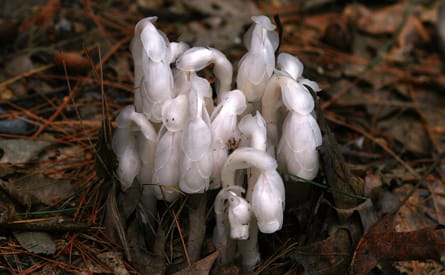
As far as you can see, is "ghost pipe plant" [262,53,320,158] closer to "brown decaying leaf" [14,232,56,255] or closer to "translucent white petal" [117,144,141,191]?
"translucent white petal" [117,144,141,191]

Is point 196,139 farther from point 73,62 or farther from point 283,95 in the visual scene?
point 73,62

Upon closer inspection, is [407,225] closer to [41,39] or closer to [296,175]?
[296,175]

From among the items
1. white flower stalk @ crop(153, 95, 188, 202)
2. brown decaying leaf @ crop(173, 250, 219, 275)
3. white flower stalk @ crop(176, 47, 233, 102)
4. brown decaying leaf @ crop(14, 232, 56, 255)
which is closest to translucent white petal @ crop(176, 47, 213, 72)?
white flower stalk @ crop(176, 47, 233, 102)

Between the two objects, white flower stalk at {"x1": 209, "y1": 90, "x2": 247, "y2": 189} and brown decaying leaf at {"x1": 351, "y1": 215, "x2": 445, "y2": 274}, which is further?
brown decaying leaf at {"x1": 351, "y1": 215, "x2": 445, "y2": 274}

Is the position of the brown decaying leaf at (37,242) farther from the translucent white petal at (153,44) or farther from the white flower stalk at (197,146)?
the translucent white petal at (153,44)

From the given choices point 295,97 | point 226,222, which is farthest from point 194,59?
point 226,222
